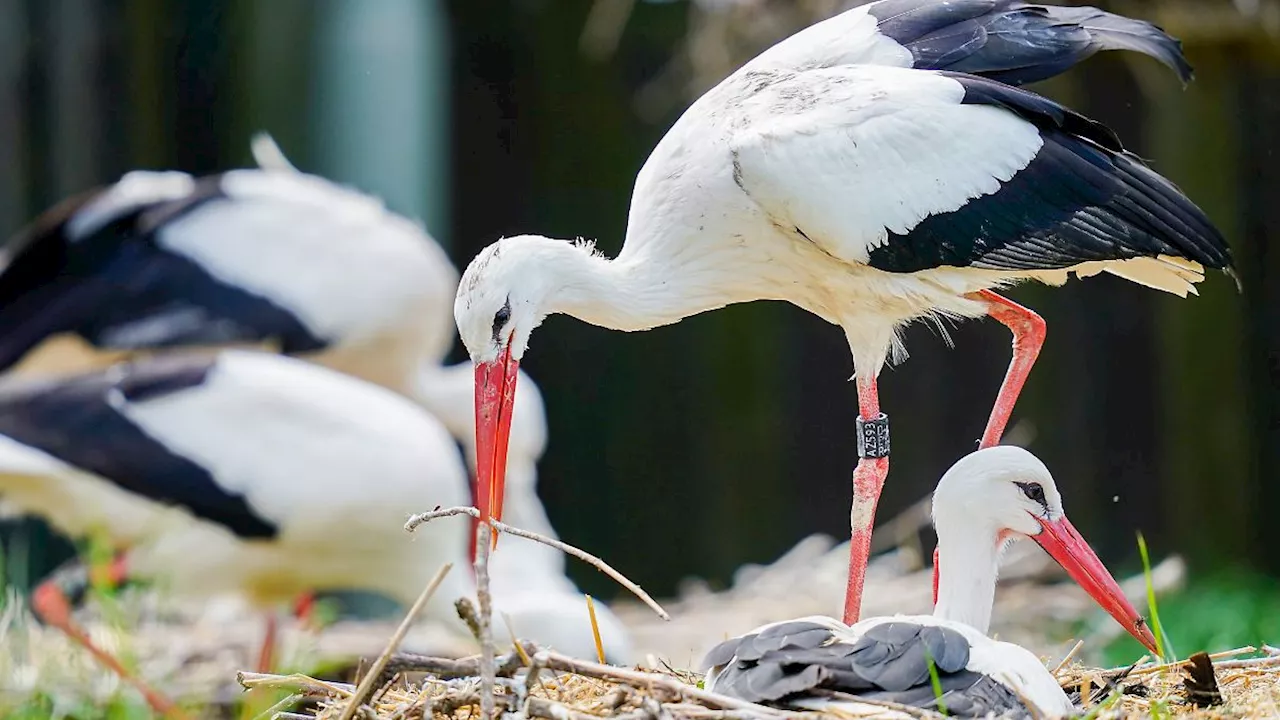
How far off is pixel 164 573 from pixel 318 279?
1629mm

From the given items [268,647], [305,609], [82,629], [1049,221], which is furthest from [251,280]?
[1049,221]

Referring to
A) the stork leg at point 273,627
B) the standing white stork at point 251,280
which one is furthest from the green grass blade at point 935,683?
the standing white stork at point 251,280

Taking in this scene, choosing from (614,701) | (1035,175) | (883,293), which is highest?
(1035,175)

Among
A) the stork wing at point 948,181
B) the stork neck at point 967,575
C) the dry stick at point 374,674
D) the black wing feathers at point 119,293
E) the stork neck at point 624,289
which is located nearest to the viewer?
the dry stick at point 374,674

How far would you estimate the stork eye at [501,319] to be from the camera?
3174 millimetres

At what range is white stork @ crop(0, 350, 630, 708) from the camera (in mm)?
5227

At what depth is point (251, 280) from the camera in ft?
21.6

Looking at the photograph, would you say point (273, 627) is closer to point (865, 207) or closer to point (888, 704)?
point (865, 207)

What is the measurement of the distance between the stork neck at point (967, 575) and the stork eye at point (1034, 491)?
0.10 metres

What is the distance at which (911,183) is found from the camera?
317 centimetres

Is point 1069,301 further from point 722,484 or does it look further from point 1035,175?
point 1035,175

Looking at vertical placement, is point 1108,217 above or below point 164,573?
above

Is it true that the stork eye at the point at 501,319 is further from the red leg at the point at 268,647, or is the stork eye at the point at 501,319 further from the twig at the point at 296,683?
the red leg at the point at 268,647

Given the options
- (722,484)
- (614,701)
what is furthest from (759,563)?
(614,701)
